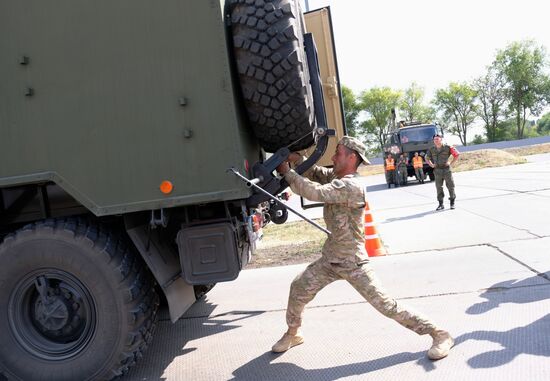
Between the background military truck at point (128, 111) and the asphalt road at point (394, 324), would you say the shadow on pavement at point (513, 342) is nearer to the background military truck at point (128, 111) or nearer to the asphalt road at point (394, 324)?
the asphalt road at point (394, 324)

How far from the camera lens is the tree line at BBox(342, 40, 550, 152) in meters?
60.6

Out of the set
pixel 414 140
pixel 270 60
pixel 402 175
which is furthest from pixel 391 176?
pixel 270 60

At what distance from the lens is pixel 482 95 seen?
66312mm

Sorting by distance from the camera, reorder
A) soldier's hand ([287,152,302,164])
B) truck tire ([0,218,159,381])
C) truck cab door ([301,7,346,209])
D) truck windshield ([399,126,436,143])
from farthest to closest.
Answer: truck windshield ([399,126,436,143]) < truck cab door ([301,7,346,209]) < soldier's hand ([287,152,302,164]) < truck tire ([0,218,159,381])

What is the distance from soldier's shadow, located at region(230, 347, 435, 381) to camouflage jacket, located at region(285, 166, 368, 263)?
75 centimetres

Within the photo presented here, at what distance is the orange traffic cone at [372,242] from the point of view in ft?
23.2

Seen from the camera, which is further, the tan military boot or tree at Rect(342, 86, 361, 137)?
tree at Rect(342, 86, 361, 137)

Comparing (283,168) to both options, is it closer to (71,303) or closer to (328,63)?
(328,63)

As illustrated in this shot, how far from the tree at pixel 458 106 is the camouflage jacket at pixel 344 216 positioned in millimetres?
71030

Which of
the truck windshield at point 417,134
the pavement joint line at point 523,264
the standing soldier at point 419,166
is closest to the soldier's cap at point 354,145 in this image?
the pavement joint line at point 523,264

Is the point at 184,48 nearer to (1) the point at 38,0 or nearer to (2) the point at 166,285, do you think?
(1) the point at 38,0

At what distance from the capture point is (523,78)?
60.5 meters

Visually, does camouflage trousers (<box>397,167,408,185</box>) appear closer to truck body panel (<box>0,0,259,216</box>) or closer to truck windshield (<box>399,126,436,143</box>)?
truck windshield (<box>399,126,436,143</box>)

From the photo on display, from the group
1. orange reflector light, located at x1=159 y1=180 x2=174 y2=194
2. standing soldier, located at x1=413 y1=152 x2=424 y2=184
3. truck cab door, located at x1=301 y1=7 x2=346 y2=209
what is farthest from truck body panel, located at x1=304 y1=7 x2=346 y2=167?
standing soldier, located at x1=413 y1=152 x2=424 y2=184
